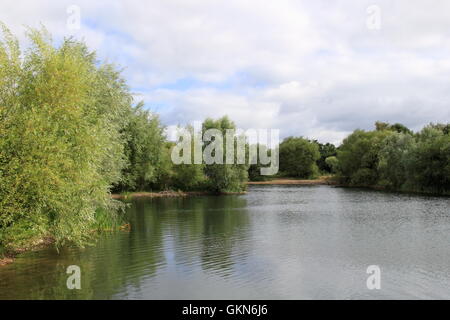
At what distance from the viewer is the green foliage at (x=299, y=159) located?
335 ft

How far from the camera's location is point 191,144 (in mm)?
56312

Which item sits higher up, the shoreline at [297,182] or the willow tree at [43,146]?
the willow tree at [43,146]

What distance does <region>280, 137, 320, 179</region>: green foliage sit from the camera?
335 feet

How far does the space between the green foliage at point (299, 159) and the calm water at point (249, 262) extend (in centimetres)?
7510

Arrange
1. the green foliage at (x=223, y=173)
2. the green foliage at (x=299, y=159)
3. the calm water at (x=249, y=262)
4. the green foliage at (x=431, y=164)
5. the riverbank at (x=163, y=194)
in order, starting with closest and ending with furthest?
the calm water at (x=249, y=262) < the riverbank at (x=163, y=194) < the green foliage at (x=431, y=164) < the green foliage at (x=223, y=173) < the green foliage at (x=299, y=159)

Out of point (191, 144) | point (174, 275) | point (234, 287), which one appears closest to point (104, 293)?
point (174, 275)

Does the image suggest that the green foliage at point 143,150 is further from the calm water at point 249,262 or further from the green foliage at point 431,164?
the green foliage at point 431,164

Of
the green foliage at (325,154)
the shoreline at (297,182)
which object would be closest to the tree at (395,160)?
the shoreline at (297,182)

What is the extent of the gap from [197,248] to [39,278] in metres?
7.09

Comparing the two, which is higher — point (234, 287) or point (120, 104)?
point (120, 104)

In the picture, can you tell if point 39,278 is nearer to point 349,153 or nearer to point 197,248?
point 197,248

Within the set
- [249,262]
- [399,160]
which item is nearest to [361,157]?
[399,160]

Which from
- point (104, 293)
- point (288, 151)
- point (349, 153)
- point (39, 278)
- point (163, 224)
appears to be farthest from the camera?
point (288, 151)
